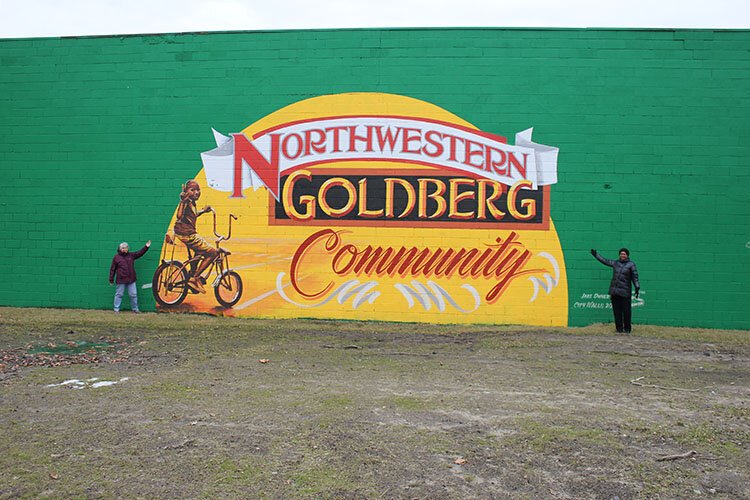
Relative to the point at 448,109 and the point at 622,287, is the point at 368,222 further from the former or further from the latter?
the point at 622,287

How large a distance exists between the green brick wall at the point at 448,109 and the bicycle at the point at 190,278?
0.30 metres

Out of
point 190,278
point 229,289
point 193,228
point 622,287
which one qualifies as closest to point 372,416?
point 622,287

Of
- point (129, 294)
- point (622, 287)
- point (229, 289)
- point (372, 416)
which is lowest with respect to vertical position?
point (372, 416)

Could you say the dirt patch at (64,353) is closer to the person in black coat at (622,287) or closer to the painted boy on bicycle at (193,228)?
the painted boy on bicycle at (193,228)

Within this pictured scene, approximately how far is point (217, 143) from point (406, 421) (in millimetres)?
8242

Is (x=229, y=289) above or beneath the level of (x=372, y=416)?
above

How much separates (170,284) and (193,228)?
4.02 feet

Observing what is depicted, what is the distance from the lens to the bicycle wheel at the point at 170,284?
1233 cm

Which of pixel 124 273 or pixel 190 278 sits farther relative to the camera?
pixel 190 278

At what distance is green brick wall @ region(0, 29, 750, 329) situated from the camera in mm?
11443

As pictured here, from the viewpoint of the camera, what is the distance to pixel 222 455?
490cm

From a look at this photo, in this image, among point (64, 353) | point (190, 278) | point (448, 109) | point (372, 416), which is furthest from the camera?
point (190, 278)

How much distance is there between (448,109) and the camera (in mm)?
11844

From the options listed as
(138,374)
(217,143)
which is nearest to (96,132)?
(217,143)
